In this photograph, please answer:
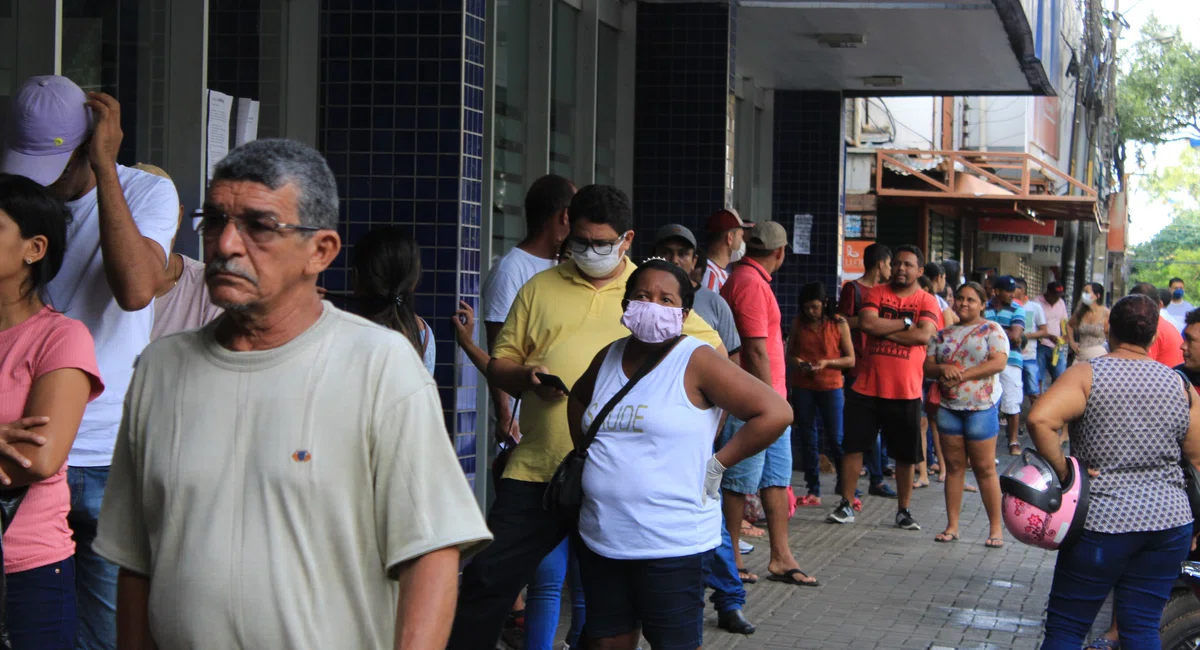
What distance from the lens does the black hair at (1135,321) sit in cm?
564

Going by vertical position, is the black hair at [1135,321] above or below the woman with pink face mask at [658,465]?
above

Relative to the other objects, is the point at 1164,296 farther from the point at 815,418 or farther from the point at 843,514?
the point at 843,514

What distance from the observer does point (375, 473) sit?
2.53 meters

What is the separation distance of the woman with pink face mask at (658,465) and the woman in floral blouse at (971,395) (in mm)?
5185

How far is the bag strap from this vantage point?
183 inches

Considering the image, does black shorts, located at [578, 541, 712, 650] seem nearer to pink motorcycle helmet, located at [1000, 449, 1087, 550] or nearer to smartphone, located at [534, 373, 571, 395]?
smartphone, located at [534, 373, 571, 395]

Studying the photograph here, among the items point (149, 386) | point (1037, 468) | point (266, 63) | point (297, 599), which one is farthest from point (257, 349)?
point (266, 63)

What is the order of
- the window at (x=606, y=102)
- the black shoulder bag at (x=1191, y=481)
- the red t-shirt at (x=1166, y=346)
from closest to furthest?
the black shoulder bag at (x=1191, y=481)
the red t-shirt at (x=1166, y=346)
the window at (x=606, y=102)

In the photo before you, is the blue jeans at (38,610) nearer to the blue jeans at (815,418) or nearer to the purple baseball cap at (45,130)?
the purple baseball cap at (45,130)

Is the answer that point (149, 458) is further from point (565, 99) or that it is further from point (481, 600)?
point (565, 99)

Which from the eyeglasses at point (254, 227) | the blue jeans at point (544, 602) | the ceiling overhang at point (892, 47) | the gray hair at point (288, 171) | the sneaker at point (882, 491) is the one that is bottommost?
the sneaker at point (882, 491)

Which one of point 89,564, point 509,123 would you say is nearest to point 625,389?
point 89,564

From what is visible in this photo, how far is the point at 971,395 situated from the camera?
9664 millimetres

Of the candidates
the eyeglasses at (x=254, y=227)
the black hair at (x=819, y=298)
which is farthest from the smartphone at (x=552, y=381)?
the black hair at (x=819, y=298)
